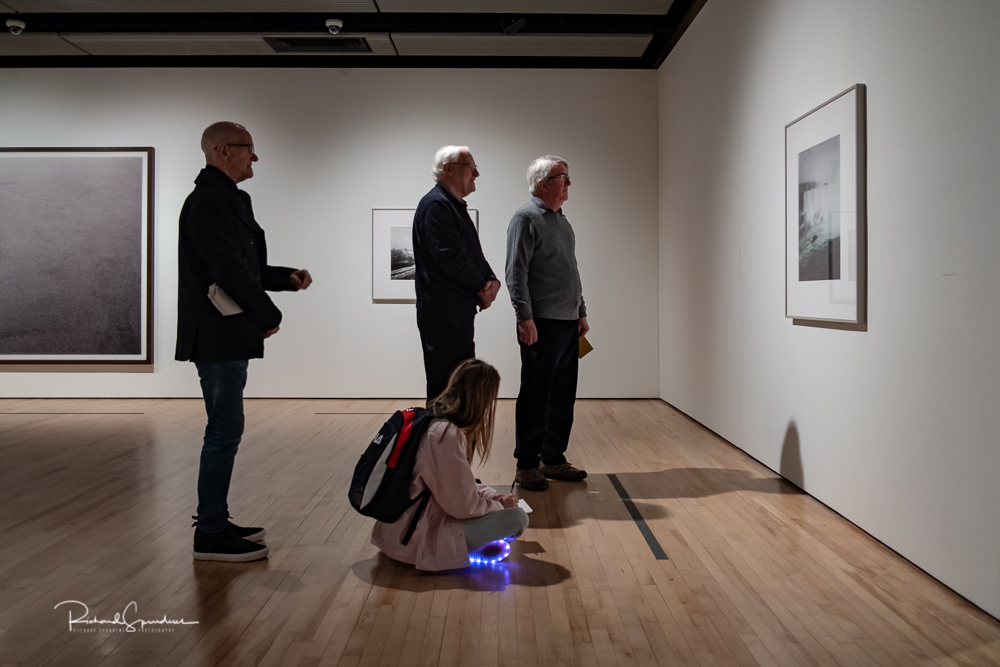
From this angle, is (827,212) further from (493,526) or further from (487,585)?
(487,585)

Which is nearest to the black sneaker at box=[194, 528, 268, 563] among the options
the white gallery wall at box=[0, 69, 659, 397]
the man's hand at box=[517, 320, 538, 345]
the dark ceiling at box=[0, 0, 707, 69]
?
the man's hand at box=[517, 320, 538, 345]

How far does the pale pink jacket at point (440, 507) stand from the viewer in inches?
95.5

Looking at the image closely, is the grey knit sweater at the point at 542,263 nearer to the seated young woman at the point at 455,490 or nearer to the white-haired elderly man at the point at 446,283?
the white-haired elderly man at the point at 446,283

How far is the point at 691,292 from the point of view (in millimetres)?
5918

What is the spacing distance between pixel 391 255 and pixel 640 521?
4.68 metres

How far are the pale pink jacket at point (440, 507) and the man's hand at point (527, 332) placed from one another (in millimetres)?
1202

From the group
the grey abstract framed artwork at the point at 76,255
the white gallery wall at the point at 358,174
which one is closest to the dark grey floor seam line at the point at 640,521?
the white gallery wall at the point at 358,174

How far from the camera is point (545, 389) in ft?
12.3

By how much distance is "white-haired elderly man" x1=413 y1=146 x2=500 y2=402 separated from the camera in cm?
318

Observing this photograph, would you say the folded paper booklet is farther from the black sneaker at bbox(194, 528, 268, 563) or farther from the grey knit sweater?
the grey knit sweater

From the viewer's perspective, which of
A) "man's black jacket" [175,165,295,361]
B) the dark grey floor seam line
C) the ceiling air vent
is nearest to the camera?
"man's black jacket" [175,165,295,361]

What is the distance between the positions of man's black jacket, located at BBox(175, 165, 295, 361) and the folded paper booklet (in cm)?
2

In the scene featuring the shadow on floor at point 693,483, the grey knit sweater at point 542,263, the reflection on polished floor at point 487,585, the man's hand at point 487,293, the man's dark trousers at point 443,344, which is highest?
the grey knit sweater at point 542,263

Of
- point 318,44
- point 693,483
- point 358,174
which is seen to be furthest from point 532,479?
point 318,44
